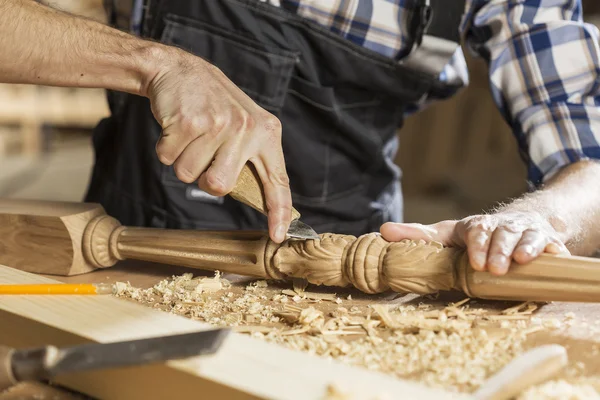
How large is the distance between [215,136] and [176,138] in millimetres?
92

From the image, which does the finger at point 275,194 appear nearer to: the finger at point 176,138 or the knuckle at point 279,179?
the knuckle at point 279,179

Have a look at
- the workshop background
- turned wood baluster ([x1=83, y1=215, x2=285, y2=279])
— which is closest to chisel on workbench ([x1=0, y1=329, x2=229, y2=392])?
turned wood baluster ([x1=83, y1=215, x2=285, y2=279])

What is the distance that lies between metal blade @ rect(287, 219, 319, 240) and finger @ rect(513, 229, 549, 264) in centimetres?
45

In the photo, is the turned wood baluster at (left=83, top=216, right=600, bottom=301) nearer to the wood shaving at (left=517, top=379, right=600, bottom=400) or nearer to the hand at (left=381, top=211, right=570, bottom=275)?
the hand at (left=381, top=211, right=570, bottom=275)

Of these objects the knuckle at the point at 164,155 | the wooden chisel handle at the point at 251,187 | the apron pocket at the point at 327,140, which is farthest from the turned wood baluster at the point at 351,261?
the apron pocket at the point at 327,140

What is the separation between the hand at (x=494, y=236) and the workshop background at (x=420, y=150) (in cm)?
449

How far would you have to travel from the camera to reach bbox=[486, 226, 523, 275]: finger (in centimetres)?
129

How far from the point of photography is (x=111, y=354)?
0.97 metres

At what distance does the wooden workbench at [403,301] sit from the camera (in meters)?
1.11

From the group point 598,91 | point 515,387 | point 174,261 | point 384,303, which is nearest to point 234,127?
point 174,261

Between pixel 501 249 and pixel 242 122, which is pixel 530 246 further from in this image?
pixel 242 122

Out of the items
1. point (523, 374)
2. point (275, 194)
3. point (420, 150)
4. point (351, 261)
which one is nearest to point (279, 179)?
point (275, 194)

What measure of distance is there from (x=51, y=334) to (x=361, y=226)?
51.7 inches

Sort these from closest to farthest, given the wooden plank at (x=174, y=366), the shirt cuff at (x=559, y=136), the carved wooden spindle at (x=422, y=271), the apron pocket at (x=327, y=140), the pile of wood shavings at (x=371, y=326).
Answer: the wooden plank at (x=174, y=366), the pile of wood shavings at (x=371, y=326), the carved wooden spindle at (x=422, y=271), the shirt cuff at (x=559, y=136), the apron pocket at (x=327, y=140)
